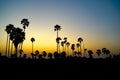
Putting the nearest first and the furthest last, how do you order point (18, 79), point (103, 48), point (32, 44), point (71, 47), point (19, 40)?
point (18, 79) → point (19, 40) → point (32, 44) → point (71, 47) → point (103, 48)

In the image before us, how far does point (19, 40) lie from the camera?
64.4m

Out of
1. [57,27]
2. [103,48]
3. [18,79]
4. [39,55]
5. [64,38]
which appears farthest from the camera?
[39,55]

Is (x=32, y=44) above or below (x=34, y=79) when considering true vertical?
above

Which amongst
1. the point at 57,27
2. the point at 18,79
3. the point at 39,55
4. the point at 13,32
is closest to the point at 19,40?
the point at 13,32

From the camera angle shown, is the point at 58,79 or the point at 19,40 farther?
the point at 19,40

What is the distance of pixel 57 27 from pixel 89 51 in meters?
77.3

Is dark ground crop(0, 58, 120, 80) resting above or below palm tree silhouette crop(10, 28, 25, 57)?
below

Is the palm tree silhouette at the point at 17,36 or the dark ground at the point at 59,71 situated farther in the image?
the palm tree silhouette at the point at 17,36

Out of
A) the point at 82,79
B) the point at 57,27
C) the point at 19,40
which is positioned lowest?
the point at 82,79

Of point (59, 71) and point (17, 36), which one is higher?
point (17, 36)

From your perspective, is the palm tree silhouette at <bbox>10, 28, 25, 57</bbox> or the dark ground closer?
the dark ground

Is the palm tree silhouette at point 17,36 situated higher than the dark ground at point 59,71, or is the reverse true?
the palm tree silhouette at point 17,36

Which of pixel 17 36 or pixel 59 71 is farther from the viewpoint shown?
pixel 17 36

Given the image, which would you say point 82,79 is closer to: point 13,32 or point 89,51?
point 13,32
